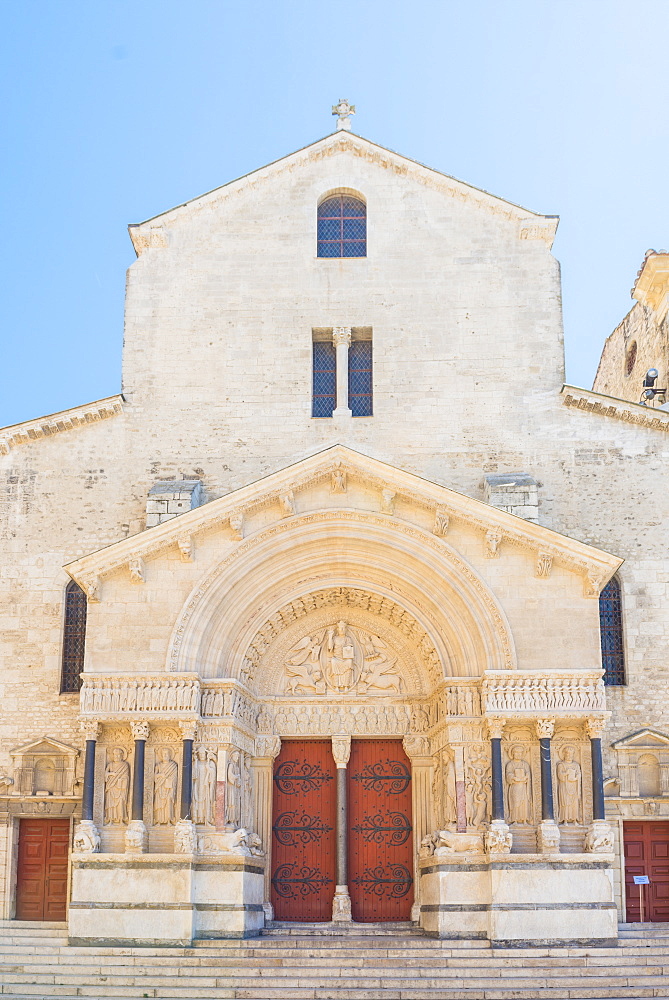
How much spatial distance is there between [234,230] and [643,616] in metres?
9.74

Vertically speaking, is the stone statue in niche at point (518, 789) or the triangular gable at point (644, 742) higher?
the triangular gable at point (644, 742)

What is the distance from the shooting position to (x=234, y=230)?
68.9ft

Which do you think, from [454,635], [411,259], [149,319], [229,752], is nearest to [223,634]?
[229,752]

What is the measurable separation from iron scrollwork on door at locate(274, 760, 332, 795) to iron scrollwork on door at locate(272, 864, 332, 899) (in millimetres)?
1155

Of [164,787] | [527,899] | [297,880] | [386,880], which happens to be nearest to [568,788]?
[527,899]

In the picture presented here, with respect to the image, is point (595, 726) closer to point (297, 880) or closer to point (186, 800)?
point (297, 880)

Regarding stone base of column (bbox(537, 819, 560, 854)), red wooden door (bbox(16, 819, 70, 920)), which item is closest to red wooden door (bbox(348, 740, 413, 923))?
stone base of column (bbox(537, 819, 560, 854))

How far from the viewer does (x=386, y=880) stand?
18.1m

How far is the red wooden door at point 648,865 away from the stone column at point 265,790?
5.47 m

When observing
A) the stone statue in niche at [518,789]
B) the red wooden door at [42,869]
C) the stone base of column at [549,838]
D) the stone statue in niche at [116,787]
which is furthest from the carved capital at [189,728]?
the stone base of column at [549,838]

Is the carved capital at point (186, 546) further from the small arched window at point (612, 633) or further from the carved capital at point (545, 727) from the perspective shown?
the small arched window at point (612, 633)

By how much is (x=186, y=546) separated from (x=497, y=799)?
569 centimetres

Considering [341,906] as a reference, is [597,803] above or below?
above

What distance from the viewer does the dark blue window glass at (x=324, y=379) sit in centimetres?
→ 2039
